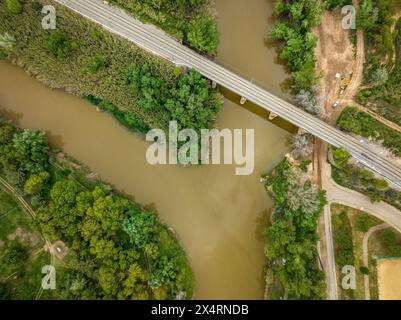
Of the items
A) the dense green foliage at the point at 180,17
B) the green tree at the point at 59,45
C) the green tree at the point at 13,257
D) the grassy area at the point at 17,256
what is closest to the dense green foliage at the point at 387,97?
the dense green foliage at the point at 180,17

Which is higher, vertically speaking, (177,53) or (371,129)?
(177,53)

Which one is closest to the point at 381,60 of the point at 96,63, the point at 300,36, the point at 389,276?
the point at 300,36

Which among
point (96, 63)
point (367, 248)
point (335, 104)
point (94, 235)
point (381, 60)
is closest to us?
point (94, 235)

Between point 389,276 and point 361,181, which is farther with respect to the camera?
point 361,181

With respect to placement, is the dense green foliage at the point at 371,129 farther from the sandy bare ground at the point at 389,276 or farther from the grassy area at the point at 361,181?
the sandy bare ground at the point at 389,276

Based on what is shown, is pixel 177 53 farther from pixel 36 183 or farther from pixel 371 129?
pixel 371 129

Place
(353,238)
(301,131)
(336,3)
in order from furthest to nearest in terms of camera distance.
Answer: (301,131) → (336,3) → (353,238)

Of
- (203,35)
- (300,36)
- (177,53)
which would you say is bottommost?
(177,53)

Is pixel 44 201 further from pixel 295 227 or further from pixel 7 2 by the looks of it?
pixel 295 227
